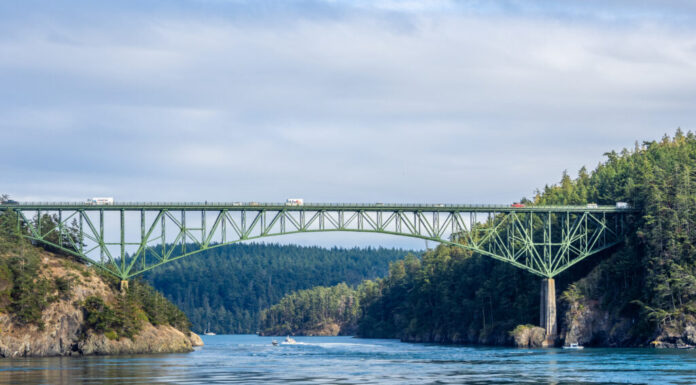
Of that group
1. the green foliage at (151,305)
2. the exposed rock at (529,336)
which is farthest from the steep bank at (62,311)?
the exposed rock at (529,336)

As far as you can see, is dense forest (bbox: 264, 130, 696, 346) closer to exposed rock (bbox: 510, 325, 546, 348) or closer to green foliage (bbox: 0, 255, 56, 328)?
exposed rock (bbox: 510, 325, 546, 348)

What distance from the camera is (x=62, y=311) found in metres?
132

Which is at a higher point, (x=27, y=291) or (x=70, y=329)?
(x=27, y=291)

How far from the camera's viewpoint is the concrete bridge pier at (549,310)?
15212 centimetres

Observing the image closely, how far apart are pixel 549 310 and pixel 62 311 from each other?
74.8 m

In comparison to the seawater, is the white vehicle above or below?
above

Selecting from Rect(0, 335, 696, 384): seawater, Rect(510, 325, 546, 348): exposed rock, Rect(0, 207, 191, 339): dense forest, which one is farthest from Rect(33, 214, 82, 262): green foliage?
Rect(510, 325, 546, 348): exposed rock

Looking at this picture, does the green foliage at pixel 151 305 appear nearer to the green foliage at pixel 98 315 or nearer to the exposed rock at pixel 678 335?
the green foliage at pixel 98 315

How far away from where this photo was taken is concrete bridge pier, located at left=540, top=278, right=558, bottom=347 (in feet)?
499

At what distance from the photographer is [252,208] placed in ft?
465

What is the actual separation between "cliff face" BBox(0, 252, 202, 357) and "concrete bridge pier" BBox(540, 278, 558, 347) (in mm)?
58502

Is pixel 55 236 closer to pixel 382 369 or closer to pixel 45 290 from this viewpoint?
pixel 45 290

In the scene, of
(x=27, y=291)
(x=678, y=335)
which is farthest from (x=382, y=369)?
(x=27, y=291)

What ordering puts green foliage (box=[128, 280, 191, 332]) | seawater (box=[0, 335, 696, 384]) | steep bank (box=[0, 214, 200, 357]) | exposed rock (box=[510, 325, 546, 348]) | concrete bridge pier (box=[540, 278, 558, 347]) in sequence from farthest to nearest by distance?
exposed rock (box=[510, 325, 546, 348]) < concrete bridge pier (box=[540, 278, 558, 347]) < green foliage (box=[128, 280, 191, 332]) < steep bank (box=[0, 214, 200, 357]) < seawater (box=[0, 335, 696, 384])
